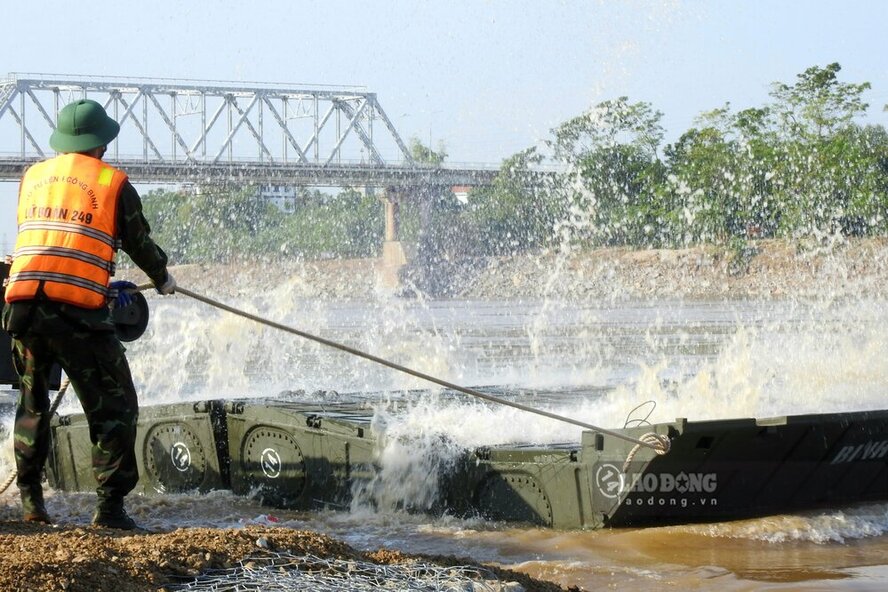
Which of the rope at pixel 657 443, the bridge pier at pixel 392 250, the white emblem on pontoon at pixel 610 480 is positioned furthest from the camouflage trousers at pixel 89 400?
the bridge pier at pixel 392 250

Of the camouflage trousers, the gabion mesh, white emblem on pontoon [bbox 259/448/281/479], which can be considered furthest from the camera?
white emblem on pontoon [bbox 259/448/281/479]

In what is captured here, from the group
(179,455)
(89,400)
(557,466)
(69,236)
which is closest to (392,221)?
(179,455)

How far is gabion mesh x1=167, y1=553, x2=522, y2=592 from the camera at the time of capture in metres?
5.11

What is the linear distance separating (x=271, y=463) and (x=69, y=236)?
3.36 m

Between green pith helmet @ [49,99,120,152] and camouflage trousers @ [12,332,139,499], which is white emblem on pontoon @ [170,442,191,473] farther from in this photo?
green pith helmet @ [49,99,120,152]

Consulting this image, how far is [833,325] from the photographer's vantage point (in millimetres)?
32250

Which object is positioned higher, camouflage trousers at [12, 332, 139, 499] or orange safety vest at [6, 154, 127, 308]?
orange safety vest at [6, 154, 127, 308]

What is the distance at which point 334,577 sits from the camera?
5301mm

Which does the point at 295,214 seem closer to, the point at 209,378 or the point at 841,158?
the point at 841,158

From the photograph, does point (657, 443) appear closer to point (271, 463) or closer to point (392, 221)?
point (271, 463)

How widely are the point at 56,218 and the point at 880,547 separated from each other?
5169mm

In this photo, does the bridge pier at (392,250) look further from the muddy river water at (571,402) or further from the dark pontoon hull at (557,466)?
the dark pontoon hull at (557,466)

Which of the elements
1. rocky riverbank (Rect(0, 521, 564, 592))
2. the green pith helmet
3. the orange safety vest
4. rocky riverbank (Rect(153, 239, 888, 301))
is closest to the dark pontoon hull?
rocky riverbank (Rect(0, 521, 564, 592))

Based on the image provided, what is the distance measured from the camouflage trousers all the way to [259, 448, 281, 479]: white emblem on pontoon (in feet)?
8.36
